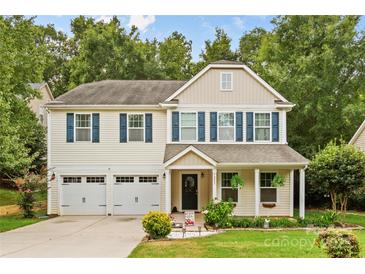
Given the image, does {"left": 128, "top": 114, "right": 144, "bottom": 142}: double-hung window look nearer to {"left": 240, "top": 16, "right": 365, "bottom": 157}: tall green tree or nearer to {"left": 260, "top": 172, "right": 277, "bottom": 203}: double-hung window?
{"left": 260, "top": 172, "right": 277, "bottom": 203}: double-hung window

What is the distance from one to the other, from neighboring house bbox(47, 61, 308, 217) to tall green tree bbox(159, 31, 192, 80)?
7655mm

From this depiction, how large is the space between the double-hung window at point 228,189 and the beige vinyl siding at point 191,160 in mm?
1694

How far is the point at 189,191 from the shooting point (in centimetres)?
2023

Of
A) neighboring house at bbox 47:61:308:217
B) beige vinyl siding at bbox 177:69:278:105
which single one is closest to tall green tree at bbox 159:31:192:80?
neighboring house at bbox 47:61:308:217

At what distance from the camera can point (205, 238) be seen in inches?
532

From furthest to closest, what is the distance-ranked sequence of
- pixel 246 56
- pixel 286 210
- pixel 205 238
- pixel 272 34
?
pixel 246 56, pixel 272 34, pixel 286 210, pixel 205 238

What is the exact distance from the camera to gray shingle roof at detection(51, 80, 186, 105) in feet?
65.8

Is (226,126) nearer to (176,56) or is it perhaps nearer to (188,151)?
(188,151)

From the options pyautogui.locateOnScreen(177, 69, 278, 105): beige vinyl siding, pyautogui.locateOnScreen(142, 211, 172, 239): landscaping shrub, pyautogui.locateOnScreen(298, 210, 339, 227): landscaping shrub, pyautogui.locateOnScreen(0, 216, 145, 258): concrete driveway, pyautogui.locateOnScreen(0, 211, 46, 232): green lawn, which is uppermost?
pyautogui.locateOnScreen(177, 69, 278, 105): beige vinyl siding

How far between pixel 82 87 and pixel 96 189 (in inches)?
186

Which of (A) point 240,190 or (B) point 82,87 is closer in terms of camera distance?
(A) point 240,190

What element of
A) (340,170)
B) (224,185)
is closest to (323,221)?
(340,170)
